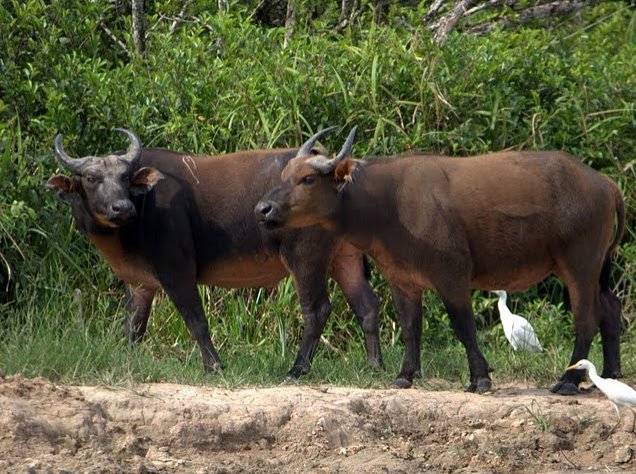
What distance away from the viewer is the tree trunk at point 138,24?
1174 cm

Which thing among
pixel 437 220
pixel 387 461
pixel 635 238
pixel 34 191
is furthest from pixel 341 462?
pixel 635 238

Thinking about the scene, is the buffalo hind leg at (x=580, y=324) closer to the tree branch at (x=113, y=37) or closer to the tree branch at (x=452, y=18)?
the tree branch at (x=452, y=18)

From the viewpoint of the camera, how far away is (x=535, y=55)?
1162 cm

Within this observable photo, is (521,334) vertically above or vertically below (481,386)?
below

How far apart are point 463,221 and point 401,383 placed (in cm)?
108

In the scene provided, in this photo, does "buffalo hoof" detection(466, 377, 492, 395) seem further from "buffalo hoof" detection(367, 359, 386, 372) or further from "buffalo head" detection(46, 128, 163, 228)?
"buffalo head" detection(46, 128, 163, 228)

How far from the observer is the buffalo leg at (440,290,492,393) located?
830 centimetres

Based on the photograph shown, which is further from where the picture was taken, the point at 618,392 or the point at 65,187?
the point at 65,187

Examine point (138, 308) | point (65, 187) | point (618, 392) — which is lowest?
point (138, 308)

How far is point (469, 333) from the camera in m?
8.34

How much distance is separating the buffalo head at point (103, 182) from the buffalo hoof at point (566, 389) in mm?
2895

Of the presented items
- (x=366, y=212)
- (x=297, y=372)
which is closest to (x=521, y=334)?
(x=297, y=372)

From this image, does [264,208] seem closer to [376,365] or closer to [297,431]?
[297,431]

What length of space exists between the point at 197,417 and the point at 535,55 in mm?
5582
